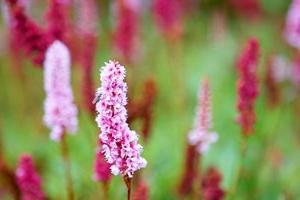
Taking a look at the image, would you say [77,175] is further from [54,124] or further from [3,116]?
[3,116]

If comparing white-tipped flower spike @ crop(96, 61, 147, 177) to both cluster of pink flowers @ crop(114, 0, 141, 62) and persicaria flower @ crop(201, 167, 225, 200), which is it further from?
cluster of pink flowers @ crop(114, 0, 141, 62)

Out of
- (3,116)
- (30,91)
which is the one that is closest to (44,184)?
(3,116)

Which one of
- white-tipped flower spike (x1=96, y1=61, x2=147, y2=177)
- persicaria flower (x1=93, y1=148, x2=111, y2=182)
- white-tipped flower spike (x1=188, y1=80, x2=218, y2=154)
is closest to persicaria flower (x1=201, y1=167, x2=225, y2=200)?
white-tipped flower spike (x1=188, y1=80, x2=218, y2=154)

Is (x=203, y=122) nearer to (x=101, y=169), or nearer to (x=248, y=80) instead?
(x=248, y=80)

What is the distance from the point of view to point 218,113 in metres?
4.46

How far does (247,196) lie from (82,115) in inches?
37.8

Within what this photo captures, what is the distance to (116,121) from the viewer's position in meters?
1.90

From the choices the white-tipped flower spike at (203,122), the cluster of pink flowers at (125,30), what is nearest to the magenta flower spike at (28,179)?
the white-tipped flower spike at (203,122)

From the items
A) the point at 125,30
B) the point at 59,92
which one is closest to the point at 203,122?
the point at 59,92

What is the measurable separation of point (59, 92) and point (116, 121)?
0.68 metres

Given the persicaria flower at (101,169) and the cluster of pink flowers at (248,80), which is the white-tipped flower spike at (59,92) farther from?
the cluster of pink flowers at (248,80)

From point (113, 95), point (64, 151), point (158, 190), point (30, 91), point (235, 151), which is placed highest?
point (30, 91)

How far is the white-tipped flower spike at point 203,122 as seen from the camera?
243 cm

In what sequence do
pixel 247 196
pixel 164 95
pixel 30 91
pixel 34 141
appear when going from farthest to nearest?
pixel 30 91 → pixel 164 95 → pixel 34 141 → pixel 247 196
